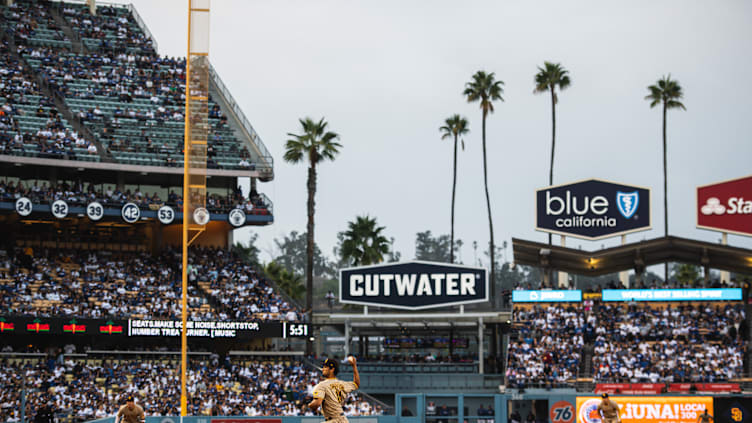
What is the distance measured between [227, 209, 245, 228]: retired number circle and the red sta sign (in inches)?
1025

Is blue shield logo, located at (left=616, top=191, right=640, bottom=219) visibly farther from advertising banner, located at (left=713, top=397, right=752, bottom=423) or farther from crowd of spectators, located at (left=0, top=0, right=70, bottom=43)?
crowd of spectators, located at (left=0, top=0, right=70, bottom=43)

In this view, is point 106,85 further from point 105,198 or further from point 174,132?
point 105,198

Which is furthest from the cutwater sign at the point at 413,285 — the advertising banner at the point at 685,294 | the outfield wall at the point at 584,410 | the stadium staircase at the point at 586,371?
the outfield wall at the point at 584,410

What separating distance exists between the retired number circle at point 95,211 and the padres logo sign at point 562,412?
26.2 m

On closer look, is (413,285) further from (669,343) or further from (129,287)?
(129,287)

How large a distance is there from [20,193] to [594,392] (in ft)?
103

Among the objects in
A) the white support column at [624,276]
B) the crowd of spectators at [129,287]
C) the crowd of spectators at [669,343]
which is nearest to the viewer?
the crowd of spectators at [669,343]

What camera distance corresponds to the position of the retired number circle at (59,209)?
5000 centimetres

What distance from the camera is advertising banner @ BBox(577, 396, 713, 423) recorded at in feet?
124

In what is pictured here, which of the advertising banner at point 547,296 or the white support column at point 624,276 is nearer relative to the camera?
the advertising banner at point 547,296

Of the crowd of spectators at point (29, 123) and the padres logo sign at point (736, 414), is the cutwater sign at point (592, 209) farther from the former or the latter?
the crowd of spectators at point (29, 123)

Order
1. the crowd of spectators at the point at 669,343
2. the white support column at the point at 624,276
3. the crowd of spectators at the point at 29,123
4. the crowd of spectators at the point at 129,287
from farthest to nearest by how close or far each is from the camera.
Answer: the white support column at the point at 624,276, the crowd of spectators at the point at 29,123, the crowd of spectators at the point at 129,287, the crowd of spectators at the point at 669,343

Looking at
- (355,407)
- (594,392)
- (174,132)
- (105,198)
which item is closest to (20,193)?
(105,198)

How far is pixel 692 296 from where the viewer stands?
50.2m
